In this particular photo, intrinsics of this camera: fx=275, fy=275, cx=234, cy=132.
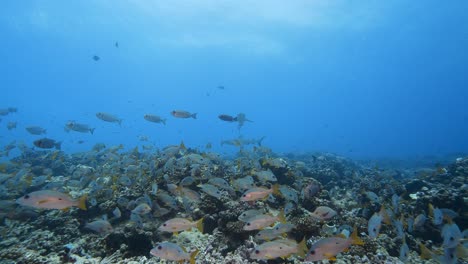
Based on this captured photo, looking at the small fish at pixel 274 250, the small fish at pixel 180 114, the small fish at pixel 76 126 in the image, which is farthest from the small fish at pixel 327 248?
the small fish at pixel 76 126

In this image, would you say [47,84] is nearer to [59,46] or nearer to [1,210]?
[59,46]

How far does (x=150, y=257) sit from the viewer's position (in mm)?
6262

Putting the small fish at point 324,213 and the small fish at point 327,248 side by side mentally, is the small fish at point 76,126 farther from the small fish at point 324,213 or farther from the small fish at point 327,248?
the small fish at point 327,248

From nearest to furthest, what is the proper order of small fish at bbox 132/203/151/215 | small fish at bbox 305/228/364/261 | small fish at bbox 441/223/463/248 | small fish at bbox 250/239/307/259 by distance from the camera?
small fish at bbox 305/228/364/261
small fish at bbox 250/239/307/259
small fish at bbox 441/223/463/248
small fish at bbox 132/203/151/215

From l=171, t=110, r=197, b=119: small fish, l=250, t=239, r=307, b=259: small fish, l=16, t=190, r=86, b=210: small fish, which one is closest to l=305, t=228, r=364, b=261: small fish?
l=250, t=239, r=307, b=259: small fish

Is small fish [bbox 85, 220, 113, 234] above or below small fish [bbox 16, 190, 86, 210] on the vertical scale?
below

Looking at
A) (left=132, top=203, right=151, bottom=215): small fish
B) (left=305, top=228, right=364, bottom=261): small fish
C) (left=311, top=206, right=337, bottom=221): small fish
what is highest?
(left=305, top=228, right=364, bottom=261): small fish

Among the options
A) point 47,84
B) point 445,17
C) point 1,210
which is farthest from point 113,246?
point 47,84

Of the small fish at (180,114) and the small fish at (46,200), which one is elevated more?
the small fish at (180,114)

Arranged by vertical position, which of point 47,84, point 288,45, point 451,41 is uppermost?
point 451,41

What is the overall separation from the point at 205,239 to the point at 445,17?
88.8m

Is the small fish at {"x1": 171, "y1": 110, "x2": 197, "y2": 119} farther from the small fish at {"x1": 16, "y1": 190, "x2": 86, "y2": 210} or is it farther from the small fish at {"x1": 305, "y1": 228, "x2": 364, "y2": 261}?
the small fish at {"x1": 305, "y1": 228, "x2": 364, "y2": 261}

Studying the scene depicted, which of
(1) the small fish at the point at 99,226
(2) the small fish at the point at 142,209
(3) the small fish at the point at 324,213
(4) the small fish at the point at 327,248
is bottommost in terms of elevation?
(1) the small fish at the point at 99,226

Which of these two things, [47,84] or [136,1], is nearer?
[136,1]
